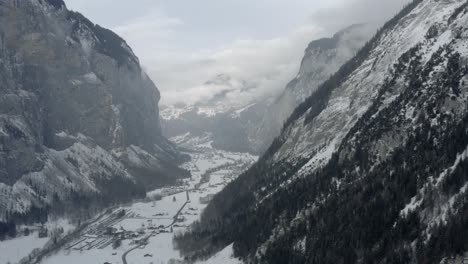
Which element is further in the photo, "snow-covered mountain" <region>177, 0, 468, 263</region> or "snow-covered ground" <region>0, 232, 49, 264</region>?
"snow-covered ground" <region>0, 232, 49, 264</region>

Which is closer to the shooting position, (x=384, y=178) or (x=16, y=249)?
(x=384, y=178)

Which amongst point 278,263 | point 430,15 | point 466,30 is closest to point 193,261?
point 278,263

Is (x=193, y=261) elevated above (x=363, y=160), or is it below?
below

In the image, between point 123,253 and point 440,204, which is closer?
point 440,204

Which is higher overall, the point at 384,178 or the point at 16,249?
the point at 384,178

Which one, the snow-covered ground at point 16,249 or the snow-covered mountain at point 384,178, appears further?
the snow-covered ground at point 16,249

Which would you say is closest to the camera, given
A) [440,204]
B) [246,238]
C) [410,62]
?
[440,204]

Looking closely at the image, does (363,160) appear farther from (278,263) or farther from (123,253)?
(123,253)

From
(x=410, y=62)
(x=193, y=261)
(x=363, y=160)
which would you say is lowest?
(x=193, y=261)
